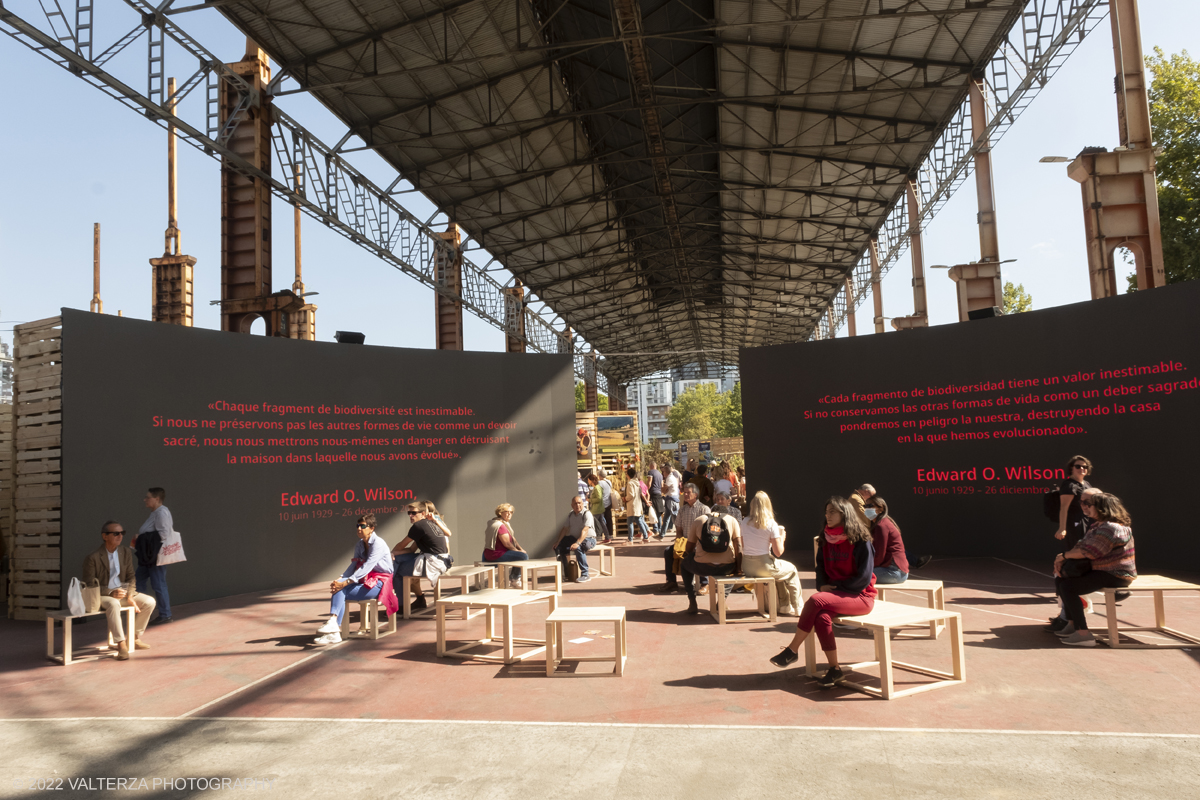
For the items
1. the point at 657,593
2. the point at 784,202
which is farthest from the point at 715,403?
the point at 657,593

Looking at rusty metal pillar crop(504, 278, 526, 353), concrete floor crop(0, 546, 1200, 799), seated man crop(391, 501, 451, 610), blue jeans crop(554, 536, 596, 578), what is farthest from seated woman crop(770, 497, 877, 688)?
rusty metal pillar crop(504, 278, 526, 353)

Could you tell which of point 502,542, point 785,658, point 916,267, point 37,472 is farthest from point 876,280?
point 37,472

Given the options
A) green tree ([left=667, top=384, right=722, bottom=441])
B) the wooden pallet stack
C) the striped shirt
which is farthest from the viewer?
green tree ([left=667, top=384, right=722, bottom=441])

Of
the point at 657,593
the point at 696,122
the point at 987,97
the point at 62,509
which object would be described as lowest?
the point at 657,593

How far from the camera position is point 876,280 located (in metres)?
25.4

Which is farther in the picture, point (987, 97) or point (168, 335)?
point (987, 97)

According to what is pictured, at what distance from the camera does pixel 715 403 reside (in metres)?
76.2

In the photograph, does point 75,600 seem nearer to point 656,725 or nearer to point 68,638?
point 68,638

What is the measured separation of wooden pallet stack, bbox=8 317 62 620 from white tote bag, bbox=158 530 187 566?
4.06 feet

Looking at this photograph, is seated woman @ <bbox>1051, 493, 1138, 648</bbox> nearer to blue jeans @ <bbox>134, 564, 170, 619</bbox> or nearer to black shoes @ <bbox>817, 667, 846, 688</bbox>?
black shoes @ <bbox>817, 667, 846, 688</bbox>

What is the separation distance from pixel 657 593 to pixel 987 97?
41.1 ft

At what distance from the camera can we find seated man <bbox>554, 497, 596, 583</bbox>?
1017 cm

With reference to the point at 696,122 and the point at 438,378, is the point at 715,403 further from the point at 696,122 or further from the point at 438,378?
the point at 438,378

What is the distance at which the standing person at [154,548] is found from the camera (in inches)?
321
